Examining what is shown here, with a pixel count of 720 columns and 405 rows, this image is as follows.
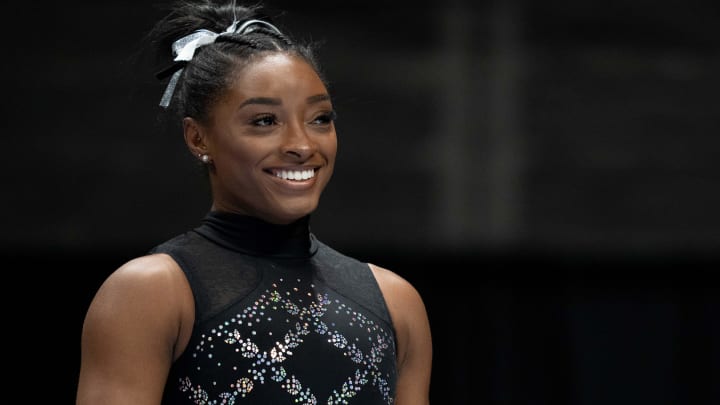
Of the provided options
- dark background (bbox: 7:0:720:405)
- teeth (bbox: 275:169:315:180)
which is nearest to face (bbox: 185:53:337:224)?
teeth (bbox: 275:169:315:180)

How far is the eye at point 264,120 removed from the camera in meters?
1.48

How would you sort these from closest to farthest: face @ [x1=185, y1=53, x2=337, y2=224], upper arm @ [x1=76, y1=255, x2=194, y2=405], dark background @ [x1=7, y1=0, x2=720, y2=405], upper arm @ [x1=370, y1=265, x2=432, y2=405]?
1. upper arm @ [x1=76, y1=255, x2=194, y2=405]
2. face @ [x1=185, y1=53, x2=337, y2=224]
3. upper arm @ [x1=370, y1=265, x2=432, y2=405]
4. dark background @ [x1=7, y1=0, x2=720, y2=405]

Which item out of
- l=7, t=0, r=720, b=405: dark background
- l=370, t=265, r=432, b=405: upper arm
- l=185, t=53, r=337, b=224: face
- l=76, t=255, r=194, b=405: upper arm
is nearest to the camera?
l=76, t=255, r=194, b=405: upper arm

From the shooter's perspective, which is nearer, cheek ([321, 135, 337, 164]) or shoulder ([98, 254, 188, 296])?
shoulder ([98, 254, 188, 296])

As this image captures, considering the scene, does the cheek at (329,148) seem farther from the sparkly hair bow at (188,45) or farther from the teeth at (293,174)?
the sparkly hair bow at (188,45)

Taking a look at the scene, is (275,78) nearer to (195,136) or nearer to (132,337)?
(195,136)

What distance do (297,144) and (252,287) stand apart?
19 centimetres

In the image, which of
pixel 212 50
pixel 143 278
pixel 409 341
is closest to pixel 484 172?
pixel 409 341

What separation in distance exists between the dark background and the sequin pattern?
53.6 inches

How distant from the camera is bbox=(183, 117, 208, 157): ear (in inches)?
60.0

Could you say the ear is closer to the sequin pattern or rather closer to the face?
the face

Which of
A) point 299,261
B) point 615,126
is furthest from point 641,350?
point 299,261

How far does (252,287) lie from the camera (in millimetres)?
1480

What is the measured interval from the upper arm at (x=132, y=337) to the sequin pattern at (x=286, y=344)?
43mm
